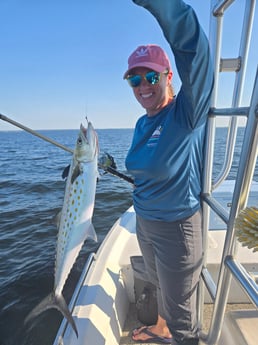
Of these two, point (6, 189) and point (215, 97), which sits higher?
point (215, 97)

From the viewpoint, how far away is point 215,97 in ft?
5.51

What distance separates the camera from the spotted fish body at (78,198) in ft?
5.71

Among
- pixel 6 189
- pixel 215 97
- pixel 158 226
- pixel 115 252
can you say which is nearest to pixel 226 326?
pixel 158 226

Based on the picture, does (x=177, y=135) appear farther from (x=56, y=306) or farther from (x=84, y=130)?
(x=56, y=306)

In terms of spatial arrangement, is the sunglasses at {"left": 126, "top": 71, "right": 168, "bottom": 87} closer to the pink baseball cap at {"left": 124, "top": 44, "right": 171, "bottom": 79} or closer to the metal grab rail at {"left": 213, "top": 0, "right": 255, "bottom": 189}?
the pink baseball cap at {"left": 124, "top": 44, "right": 171, "bottom": 79}

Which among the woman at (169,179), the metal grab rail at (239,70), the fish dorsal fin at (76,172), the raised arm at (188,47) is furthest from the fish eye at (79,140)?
the metal grab rail at (239,70)

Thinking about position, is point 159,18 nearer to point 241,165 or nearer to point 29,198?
point 241,165

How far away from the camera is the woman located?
170cm

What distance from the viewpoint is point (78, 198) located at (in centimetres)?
178

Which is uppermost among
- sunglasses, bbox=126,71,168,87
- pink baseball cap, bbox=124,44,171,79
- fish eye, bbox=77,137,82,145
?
pink baseball cap, bbox=124,44,171,79

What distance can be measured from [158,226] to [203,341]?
0.81m

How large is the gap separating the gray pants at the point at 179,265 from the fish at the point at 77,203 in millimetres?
467

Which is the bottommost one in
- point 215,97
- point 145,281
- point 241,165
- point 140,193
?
point 145,281

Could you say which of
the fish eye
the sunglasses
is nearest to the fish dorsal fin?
the fish eye
